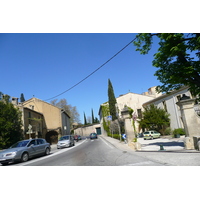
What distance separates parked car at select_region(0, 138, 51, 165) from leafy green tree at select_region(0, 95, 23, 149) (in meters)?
8.48

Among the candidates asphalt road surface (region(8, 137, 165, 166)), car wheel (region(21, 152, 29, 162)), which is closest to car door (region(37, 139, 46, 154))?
asphalt road surface (region(8, 137, 165, 166))

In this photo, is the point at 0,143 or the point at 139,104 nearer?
the point at 0,143

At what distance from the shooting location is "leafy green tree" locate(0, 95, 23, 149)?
672 inches

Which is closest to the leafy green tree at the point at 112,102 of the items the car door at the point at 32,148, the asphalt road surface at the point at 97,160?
the car door at the point at 32,148

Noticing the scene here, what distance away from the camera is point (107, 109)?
38281mm

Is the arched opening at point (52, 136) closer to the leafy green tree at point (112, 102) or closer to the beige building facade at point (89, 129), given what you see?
the leafy green tree at point (112, 102)

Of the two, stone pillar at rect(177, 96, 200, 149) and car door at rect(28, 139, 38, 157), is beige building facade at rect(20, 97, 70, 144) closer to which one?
car door at rect(28, 139, 38, 157)

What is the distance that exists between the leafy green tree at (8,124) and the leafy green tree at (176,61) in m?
16.3

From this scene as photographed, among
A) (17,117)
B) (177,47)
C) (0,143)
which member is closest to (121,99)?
(17,117)

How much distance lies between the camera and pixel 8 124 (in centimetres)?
1752

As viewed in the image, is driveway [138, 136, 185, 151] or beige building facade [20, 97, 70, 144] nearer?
driveway [138, 136, 185, 151]

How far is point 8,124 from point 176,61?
1814cm
